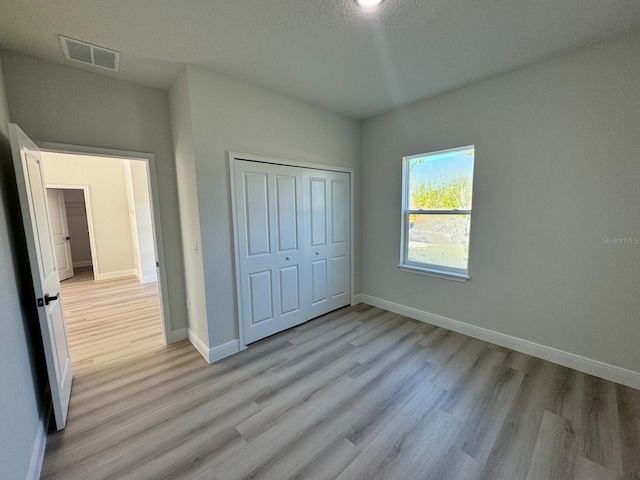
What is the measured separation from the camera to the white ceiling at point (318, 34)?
5.24 feet

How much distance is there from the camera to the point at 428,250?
3.22 m

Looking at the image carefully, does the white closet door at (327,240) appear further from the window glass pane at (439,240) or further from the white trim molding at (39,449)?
the white trim molding at (39,449)

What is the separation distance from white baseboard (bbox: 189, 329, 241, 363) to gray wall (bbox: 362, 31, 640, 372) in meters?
2.42

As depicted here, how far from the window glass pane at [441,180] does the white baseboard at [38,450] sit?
3747 millimetres

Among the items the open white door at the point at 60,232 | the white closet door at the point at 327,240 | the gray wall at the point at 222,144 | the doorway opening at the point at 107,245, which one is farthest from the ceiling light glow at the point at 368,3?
the open white door at the point at 60,232

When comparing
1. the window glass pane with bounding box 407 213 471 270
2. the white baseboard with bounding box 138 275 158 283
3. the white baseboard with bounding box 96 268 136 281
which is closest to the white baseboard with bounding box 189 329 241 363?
the window glass pane with bounding box 407 213 471 270

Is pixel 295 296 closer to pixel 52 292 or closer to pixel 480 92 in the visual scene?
pixel 52 292

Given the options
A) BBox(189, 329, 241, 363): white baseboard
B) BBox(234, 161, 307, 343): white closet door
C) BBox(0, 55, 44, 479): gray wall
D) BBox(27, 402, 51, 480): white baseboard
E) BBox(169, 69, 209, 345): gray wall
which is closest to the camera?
BBox(0, 55, 44, 479): gray wall

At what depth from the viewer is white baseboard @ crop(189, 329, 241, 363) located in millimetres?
2490

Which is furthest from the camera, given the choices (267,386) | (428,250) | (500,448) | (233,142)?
Result: (428,250)

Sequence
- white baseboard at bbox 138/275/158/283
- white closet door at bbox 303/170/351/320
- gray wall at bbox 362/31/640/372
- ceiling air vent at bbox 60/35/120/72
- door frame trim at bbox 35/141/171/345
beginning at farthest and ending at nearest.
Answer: white baseboard at bbox 138/275/158/283 < white closet door at bbox 303/170/351/320 < door frame trim at bbox 35/141/171/345 < gray wall at bbox 362/31/640/372 < ceiling air vent at bbox 60/35/120/72

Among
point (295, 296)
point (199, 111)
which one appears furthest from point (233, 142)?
point (295, 296)

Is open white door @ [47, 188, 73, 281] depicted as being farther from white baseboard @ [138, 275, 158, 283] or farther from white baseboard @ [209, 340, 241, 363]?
white baseboard @ [209, 340, 241, 363]

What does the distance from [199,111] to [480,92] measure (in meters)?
2.76
